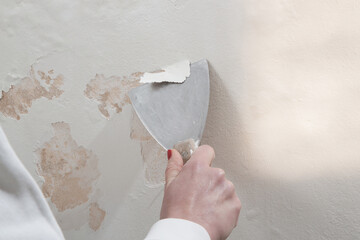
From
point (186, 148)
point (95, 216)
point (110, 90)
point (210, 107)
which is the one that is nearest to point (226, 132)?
point (210, 107)

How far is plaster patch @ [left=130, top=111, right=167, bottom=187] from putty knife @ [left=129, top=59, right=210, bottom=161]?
136mm

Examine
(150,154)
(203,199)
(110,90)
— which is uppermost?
(110,90)

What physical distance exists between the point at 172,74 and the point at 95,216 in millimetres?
598

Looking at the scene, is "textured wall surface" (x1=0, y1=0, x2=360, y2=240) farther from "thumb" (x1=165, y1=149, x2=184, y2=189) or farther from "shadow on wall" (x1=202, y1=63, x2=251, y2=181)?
"thumb" (x1=165, y1=149, x2=184, y2=189)

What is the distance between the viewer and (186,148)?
953mm

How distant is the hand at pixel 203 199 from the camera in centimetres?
76

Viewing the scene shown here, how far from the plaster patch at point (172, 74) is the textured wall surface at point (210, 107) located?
45mm

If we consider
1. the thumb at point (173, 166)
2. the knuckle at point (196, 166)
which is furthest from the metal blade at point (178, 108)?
the knuckle at point (196, 166)

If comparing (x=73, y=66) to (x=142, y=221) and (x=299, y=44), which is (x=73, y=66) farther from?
(x=299, y=44)

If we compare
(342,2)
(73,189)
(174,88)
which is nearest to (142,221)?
(73,189)

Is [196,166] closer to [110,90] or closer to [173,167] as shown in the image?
[173,167]

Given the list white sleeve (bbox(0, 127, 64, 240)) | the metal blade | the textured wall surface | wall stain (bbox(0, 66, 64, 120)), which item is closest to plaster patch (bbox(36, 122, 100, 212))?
the textured wall surface

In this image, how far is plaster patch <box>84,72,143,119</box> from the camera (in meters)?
1.25

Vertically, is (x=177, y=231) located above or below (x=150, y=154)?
above
